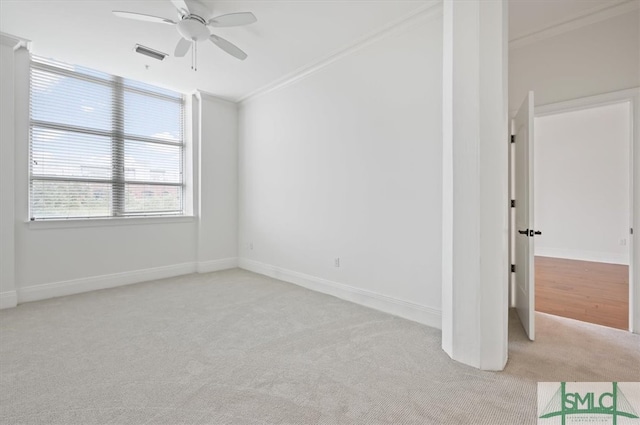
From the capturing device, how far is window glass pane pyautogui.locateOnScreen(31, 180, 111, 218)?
12.3 ft

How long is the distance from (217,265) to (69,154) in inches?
103

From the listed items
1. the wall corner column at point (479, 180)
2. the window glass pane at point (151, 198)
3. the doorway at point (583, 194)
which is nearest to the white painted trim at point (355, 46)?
the wall corner column at point (479, 180)

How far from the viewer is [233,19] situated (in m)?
2.59

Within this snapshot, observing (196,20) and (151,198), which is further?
(151,198)

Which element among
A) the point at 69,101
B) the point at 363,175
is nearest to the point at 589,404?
the point at 363,175

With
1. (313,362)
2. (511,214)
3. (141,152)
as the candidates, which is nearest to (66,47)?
(141,152)

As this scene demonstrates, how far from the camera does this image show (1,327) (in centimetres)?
280

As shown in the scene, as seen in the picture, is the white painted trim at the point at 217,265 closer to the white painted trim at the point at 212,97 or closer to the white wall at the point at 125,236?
the white wall at the point at 125,236

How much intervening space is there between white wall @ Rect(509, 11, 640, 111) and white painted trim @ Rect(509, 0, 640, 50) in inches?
1.4

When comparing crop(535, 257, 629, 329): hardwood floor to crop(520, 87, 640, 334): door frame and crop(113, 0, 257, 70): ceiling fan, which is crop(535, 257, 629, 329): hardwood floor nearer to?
crop(520, 87, 640, 334): door frame

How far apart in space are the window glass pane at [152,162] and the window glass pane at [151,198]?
13 cm

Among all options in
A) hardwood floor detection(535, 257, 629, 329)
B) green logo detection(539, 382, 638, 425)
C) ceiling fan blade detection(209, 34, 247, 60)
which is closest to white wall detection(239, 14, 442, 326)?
green logo detection(539, 382, 638, 425)

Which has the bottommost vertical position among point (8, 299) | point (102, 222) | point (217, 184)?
point (8, 299)

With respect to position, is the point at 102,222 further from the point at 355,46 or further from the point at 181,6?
the point at 355,46
